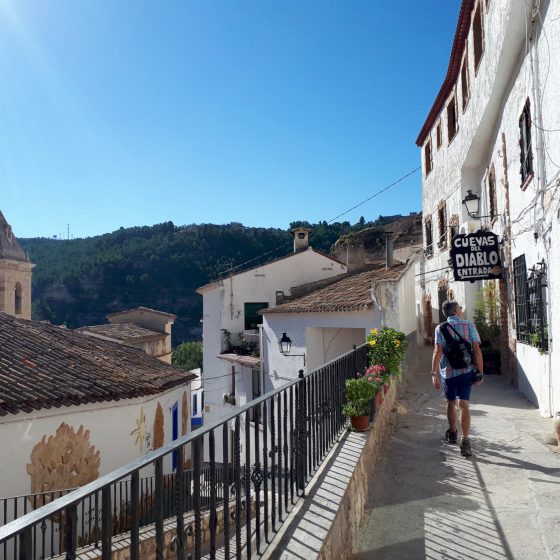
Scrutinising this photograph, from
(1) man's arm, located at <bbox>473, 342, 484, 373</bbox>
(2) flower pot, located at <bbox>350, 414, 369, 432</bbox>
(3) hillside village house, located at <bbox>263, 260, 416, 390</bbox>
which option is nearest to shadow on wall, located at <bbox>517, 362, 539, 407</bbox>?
(1) man's arm, located at <bbox>473, 342, 484, 373</bbox>

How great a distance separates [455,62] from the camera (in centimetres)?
1422

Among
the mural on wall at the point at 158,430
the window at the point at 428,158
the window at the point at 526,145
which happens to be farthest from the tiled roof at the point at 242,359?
the window at the point at 526,145

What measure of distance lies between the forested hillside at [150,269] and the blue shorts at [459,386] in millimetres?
51813

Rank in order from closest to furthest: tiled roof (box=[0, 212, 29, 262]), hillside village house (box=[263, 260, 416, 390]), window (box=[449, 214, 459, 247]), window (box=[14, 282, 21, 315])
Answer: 1. hillside village house (box=[263, 260, 416, 390])
2. window (box=[449, 214, 459, 247])
3. tiled roof (box=[0, 212, 29, 262])
4. window (box=[14, 282, 21, 315])

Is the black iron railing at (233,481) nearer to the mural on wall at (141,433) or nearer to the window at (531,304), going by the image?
the window at (531,304)

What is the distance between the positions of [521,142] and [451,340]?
15.0 ft

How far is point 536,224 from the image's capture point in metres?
7.18

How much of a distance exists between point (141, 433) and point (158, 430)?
3.66 ft

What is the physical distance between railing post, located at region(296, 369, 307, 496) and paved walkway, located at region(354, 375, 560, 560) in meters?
0.66

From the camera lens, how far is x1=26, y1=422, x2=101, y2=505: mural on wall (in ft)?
26.8

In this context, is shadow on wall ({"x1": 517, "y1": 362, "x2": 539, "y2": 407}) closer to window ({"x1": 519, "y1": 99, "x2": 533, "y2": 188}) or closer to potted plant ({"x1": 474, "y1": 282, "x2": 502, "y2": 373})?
potted plant ({"x1": 474, "y1": 282, "x2": 502, "y2": 373})

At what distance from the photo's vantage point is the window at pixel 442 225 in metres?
16.4

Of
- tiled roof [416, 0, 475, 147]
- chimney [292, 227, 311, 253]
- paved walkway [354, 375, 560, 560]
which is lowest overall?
paved walkway [354, 375, 560, 560]

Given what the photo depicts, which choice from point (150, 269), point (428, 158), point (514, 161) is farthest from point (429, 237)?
point (150, 269)
